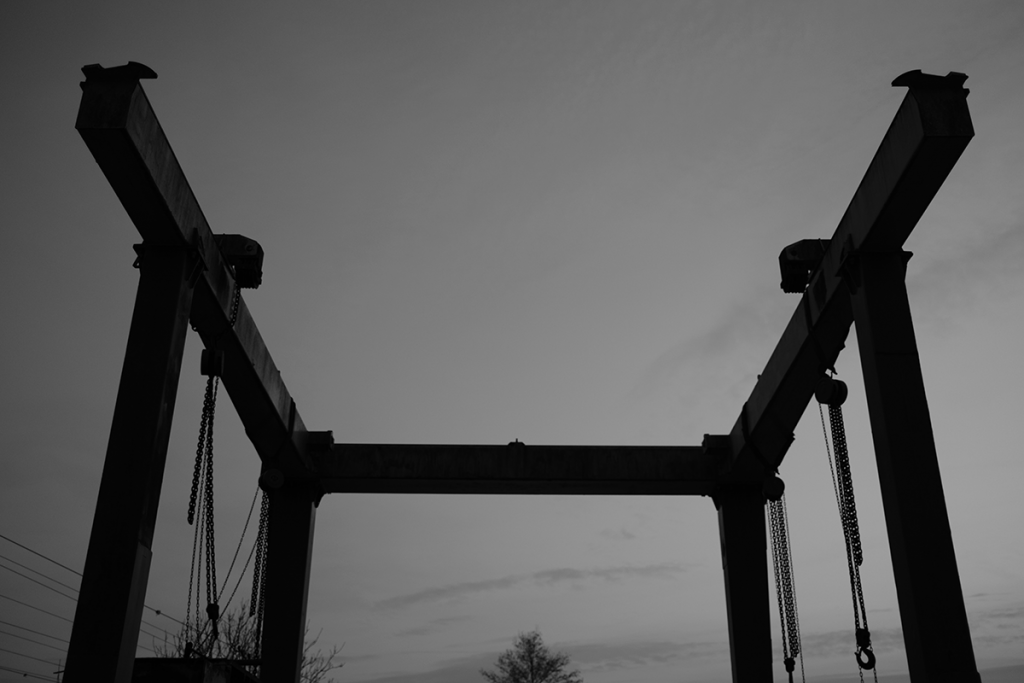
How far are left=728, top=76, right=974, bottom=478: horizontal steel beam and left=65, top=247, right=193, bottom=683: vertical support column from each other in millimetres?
6979

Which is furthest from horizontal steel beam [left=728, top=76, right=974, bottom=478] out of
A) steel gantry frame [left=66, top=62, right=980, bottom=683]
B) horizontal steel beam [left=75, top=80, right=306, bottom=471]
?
horizontal steel beam [left=75, top=80, right=306, bottom=471]

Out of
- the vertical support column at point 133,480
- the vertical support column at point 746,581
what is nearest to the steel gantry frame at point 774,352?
the vertical support column at point 133,480

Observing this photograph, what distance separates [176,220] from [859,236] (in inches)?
273

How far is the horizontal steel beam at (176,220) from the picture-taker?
760cm

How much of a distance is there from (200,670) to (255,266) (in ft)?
15.6

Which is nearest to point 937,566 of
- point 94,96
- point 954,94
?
point 954,94

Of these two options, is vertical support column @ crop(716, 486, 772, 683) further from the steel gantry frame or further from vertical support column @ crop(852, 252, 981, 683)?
vertical support column @ crop(852, 252, 981, 683)

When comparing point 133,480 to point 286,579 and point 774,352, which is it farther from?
point 774,352

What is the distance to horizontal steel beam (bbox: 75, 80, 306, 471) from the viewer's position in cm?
760

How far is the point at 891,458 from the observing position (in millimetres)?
8492

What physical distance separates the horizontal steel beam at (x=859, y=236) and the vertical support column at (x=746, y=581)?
4.47 ft

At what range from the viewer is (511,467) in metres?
13.9

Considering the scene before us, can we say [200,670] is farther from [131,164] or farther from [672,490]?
[672,490]

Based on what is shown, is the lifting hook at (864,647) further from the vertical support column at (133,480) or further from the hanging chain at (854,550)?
the vertical support column at (133,480)
